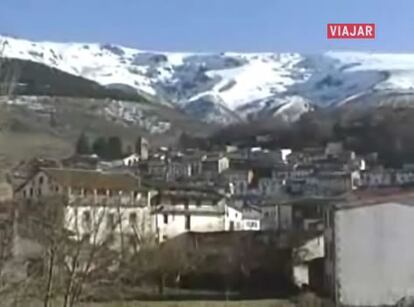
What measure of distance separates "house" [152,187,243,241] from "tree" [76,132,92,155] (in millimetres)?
12809

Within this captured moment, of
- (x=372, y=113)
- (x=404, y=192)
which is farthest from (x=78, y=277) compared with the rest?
(x=372, y=113)

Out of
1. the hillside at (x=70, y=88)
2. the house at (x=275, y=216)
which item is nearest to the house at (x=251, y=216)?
the house at (x=275, y=216)

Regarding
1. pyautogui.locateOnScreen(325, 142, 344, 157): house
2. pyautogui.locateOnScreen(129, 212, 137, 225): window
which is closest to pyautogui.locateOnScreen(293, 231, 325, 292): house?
pyautogui.locateOnScreen(129, 212, 137, 225): window

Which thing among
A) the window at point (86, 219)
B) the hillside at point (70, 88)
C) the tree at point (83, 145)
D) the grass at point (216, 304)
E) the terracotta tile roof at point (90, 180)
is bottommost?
the grass at point (216, 304)

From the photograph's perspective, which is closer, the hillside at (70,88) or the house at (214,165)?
the house at (214,165)

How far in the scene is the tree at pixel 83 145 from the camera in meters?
42.7

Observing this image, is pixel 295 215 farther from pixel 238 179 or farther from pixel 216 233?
pixel 238 179

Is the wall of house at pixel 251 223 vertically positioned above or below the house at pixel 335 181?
below

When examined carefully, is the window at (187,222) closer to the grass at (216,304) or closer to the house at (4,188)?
the grass at (216,304)

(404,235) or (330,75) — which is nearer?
(404,235)

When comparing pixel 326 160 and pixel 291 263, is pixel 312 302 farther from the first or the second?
pixel 326 160

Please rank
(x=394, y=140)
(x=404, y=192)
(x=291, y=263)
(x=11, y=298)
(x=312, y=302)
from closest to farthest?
(x=11, y=298), (x=312, y=302), (x=404, y=192), (x=291, y=263), (x=394, y=140)

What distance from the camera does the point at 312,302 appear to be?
15.5m

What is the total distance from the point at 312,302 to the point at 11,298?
10405mm
